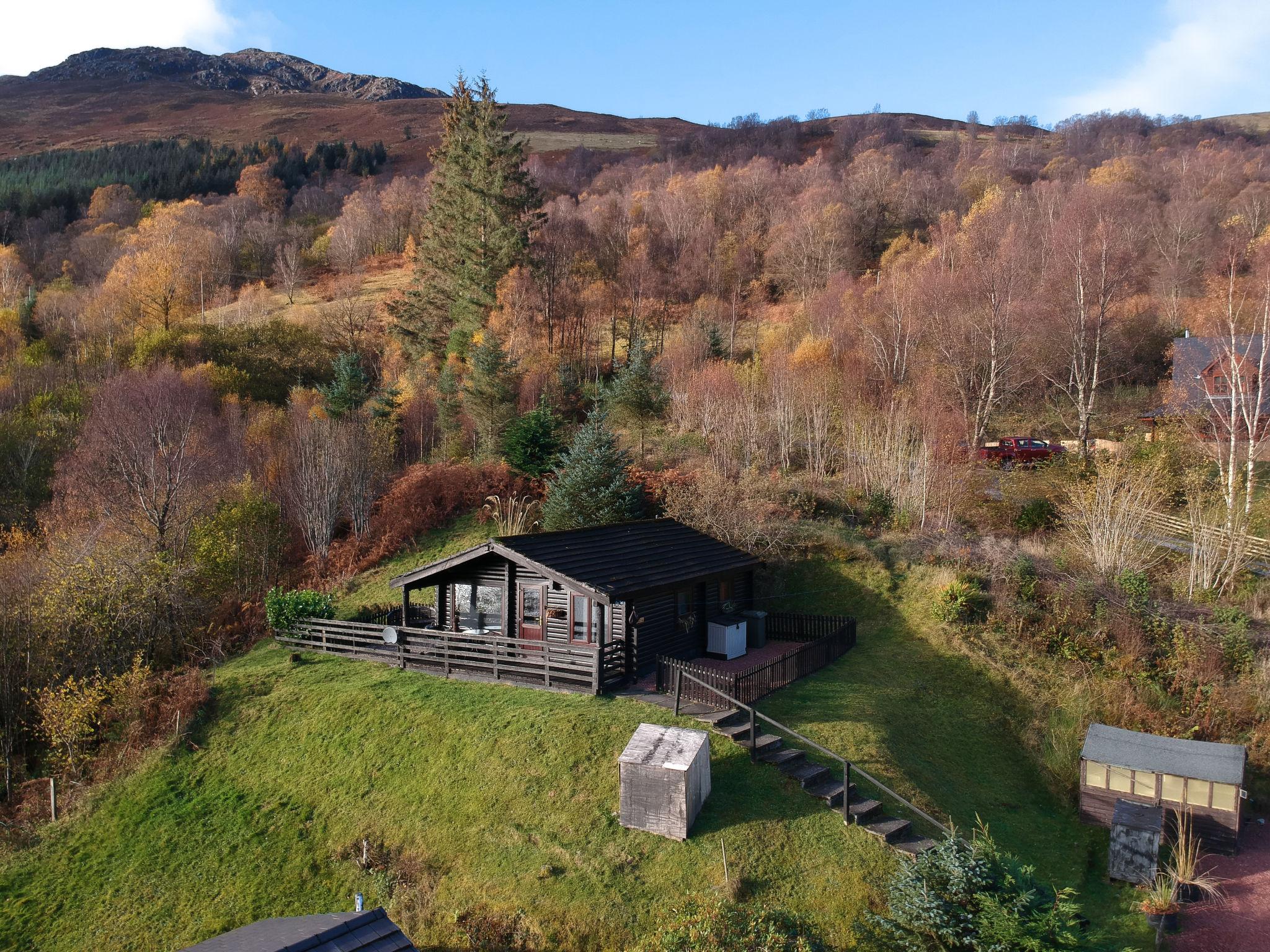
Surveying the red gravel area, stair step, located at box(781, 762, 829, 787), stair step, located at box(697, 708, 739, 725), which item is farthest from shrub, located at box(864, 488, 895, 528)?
stair step, located at box(781, 762, 829, 787)

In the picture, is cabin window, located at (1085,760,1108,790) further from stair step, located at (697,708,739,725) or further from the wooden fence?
the wooden fence

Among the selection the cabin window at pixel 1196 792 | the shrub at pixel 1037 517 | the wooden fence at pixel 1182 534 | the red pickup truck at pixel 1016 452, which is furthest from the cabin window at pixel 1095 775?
the red pickup truck at pixel 1016 452

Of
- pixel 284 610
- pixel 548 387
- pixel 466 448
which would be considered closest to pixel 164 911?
pixel 284 610

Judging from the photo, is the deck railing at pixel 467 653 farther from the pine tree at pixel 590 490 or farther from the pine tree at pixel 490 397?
the pine tree at pixel 490 397

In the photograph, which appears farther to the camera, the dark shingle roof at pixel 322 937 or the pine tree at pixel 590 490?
the pine tree at pixel 590 490

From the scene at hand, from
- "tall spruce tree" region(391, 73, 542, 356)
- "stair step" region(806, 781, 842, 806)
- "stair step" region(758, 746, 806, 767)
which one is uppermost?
"tall spruce tree" region(391, 73, 542, 356)

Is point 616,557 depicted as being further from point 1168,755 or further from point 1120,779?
point 1168,755

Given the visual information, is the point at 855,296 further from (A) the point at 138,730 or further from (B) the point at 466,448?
(A) the point at 138,730
